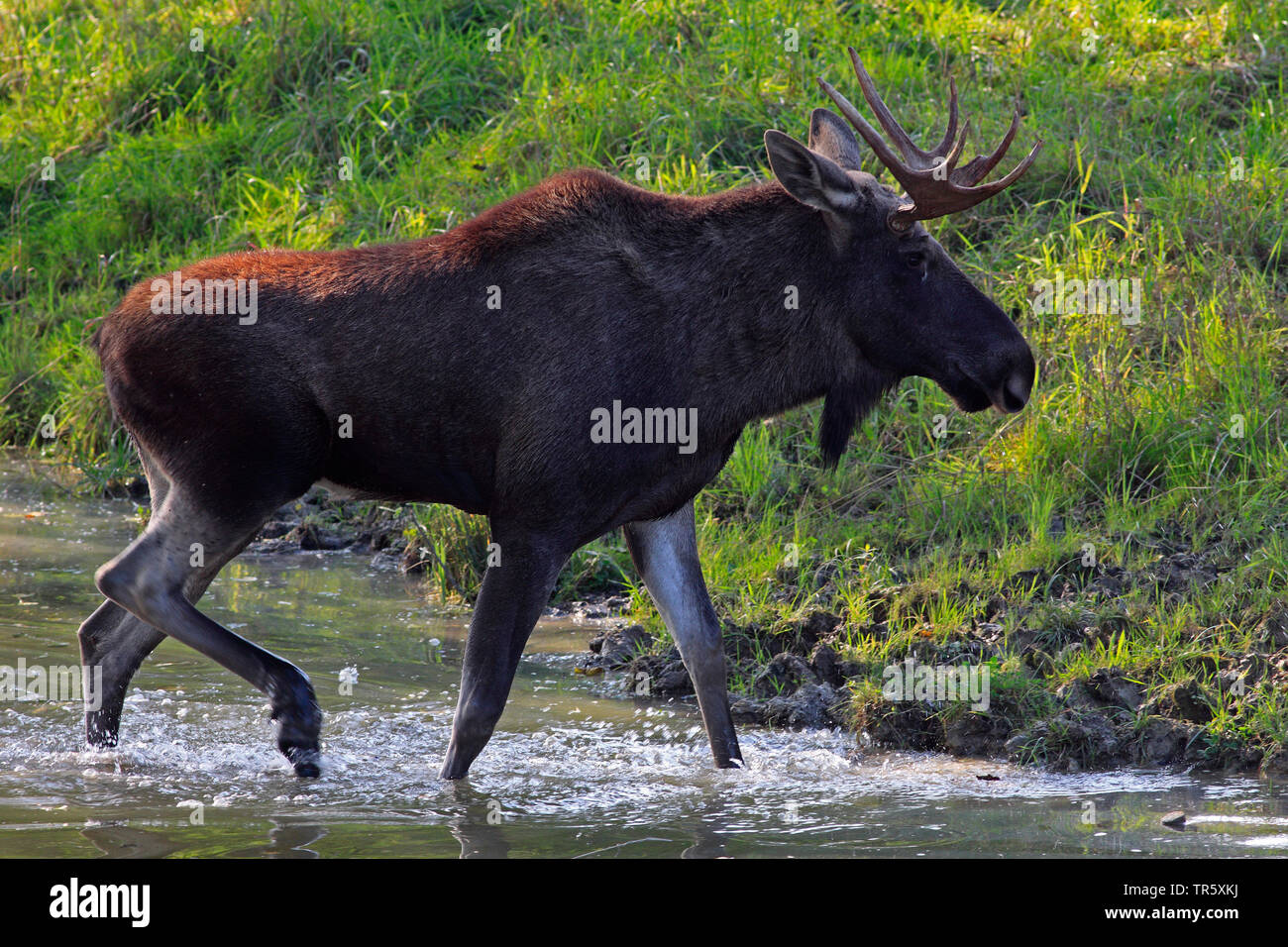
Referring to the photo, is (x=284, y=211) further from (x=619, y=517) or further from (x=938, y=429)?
(x=619, y=517)

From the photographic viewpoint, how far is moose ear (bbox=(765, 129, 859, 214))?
17.6 ft

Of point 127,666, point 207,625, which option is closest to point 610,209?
point 207,625

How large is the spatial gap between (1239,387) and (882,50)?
3.92 meters

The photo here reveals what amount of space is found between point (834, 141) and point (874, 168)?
2.81 meters

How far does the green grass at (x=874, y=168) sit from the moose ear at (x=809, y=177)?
181 cm

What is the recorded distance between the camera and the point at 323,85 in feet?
36.9

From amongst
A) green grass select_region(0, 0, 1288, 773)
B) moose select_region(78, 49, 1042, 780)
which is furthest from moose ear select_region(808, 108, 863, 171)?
green grass select_region(0, 0, 1288, 773)

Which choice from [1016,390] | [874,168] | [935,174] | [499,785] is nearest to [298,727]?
[499,785]

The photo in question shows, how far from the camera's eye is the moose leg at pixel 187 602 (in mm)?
5504

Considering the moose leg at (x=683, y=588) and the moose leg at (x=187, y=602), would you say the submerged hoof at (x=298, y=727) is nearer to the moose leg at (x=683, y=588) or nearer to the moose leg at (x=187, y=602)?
the moose leg at (x=187, y=602)

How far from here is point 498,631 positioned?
5402mm

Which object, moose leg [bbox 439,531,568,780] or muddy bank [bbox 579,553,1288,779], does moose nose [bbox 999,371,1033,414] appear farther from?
moose leg [bbox 439,531,568,780]

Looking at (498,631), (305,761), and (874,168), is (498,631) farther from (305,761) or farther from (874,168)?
(874,168)

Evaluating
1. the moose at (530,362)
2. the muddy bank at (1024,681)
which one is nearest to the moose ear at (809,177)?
the moose at (530,362)
